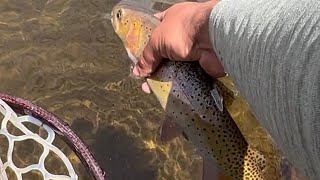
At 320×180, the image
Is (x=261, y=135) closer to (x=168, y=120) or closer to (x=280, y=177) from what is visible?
(x=280, y=177)

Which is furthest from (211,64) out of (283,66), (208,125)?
(283,66)

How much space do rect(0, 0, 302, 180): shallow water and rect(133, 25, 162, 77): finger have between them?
0.81 meters

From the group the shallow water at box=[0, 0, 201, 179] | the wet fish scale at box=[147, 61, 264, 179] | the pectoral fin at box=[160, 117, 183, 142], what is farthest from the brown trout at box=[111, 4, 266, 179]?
the shallow water at box=[0, 0, 201, 179]

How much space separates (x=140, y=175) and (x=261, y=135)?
2.96 feet

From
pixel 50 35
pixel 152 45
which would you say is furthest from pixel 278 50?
pixel 50 35

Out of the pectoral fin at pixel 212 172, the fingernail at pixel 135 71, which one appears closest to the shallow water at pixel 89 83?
the pectoral fin at pixel 212 172

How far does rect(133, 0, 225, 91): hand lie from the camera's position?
171 centimetres

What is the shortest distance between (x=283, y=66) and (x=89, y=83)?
214cm

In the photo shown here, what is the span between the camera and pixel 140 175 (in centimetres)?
271

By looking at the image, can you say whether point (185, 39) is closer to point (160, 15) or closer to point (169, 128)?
point (160, 15)

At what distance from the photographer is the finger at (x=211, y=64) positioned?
5.80 feet

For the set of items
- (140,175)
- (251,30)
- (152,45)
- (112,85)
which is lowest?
(140,175)

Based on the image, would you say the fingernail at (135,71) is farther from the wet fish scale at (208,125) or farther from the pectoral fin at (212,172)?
the pectoral fin at (212,172)

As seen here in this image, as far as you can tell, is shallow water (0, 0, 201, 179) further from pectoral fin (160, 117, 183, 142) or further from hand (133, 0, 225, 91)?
hand (133, 0, 225, 91)
